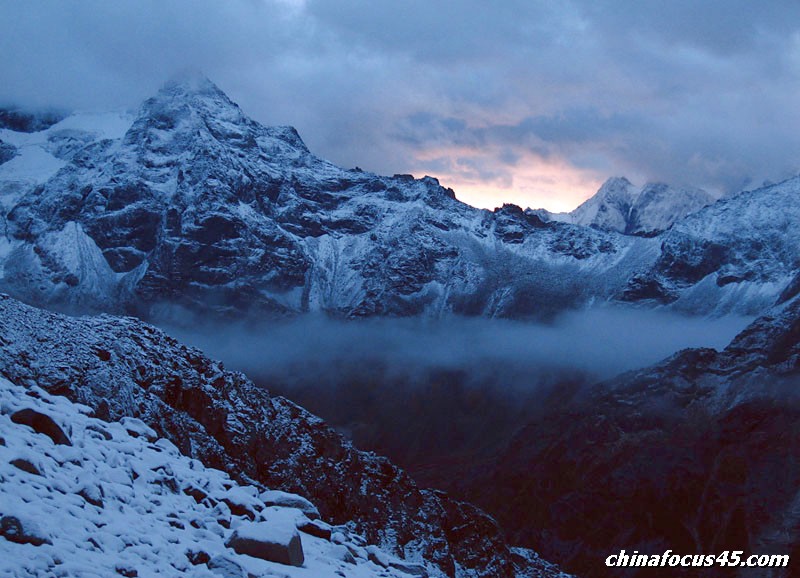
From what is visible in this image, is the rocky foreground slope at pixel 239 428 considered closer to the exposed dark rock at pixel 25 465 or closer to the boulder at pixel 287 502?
the boulder at pixel 287 502

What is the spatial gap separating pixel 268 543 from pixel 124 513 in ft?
13.3

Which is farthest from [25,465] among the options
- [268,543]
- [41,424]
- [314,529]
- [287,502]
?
[287,502]

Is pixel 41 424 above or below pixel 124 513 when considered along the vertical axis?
above

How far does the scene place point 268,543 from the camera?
2655 cm

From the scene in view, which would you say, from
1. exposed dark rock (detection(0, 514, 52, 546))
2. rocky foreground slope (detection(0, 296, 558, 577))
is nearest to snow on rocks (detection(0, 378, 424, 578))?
exposed dark rock (detection(0, 514, 52, 546))

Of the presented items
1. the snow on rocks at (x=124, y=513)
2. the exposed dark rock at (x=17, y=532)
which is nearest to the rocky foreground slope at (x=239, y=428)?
the snow on rocks at (x=124, y=513)

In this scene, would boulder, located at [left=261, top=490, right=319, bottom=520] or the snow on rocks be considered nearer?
the snow on rocks

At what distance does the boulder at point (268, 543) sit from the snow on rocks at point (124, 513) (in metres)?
0.03

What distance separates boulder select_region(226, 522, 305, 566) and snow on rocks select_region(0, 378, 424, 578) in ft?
Result: 0.09

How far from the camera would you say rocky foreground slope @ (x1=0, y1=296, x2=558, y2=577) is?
43312mm

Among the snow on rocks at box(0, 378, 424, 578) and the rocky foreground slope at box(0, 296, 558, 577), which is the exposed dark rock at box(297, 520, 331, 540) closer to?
the snow on rocks at box(0, 378, 424, 578)

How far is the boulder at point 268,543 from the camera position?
85.7 ft

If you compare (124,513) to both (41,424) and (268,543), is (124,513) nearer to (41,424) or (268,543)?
(268,543)

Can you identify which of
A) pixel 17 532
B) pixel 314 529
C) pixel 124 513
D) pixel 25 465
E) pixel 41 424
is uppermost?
pixel 41 424
